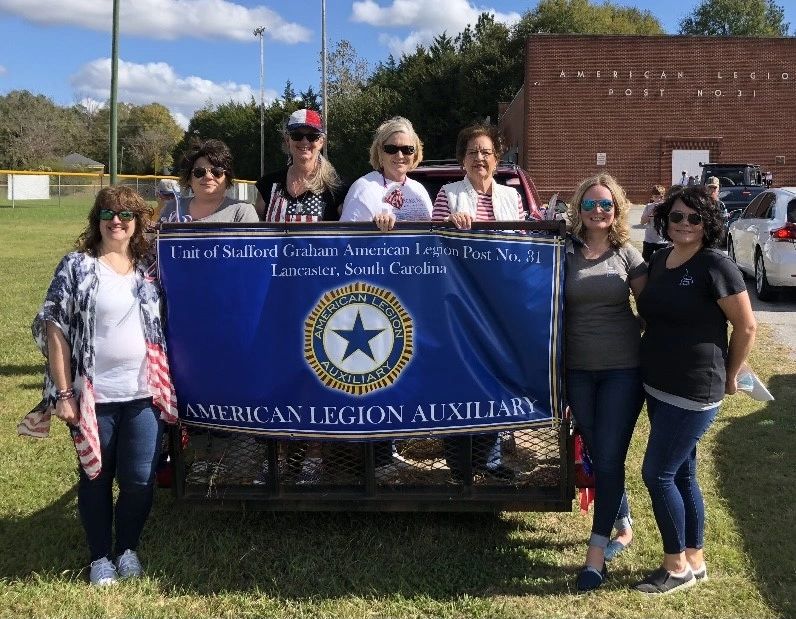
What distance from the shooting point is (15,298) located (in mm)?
12227

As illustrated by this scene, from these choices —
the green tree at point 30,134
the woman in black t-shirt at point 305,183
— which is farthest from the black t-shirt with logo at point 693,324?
the green tree at point 30,134

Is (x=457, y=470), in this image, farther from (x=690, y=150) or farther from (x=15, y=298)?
(x=690, y=150)

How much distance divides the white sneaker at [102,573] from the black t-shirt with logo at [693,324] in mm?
2536

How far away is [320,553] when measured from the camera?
159 inches

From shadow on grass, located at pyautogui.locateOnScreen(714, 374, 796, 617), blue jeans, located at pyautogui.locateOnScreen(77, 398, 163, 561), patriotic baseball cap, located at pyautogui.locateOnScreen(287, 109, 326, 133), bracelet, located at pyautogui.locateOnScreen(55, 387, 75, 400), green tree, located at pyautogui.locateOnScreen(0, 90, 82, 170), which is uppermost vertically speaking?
green tree, located at pyautogui.locateOnScreen(0, 90, 82, 170)

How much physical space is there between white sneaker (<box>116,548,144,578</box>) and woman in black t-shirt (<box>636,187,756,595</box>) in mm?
2247

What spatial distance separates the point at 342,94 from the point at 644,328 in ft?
206

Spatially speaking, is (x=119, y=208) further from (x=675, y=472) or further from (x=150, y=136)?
(x=150, y=136)

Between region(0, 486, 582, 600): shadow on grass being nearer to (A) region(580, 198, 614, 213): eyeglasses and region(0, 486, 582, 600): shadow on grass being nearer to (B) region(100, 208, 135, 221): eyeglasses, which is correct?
(B) region(100, 208, 135, 221): eyeglasses

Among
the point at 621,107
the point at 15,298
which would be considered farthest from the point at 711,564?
the point at 621,107

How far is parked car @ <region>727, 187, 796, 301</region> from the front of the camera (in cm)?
1102

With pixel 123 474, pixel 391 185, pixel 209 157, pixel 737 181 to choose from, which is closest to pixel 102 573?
pixel 123 474

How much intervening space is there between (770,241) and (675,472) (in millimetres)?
8779

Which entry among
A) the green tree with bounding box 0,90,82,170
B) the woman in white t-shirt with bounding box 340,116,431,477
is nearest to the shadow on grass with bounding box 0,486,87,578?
the woman in white t-shirt with bounding box 340,116,431,477
